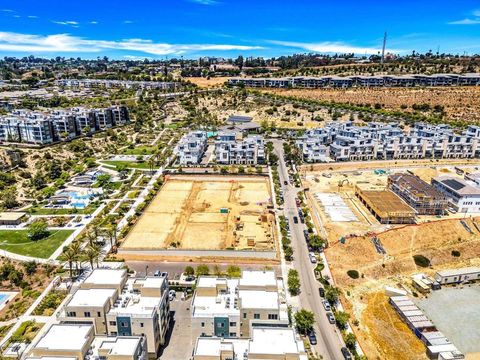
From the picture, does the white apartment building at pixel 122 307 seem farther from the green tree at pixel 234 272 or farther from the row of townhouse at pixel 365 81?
the row of townhouse at pixel 365 81

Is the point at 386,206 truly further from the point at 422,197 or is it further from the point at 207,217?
the point at 207,217

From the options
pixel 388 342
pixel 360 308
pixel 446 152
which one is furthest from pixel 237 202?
pixel 446 152

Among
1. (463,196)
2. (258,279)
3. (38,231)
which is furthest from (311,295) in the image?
(38,231)

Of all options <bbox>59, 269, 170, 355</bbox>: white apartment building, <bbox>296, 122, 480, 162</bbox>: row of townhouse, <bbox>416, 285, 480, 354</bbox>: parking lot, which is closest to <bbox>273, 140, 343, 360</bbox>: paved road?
<bbox>416, 285, 480, 354</bbox>: parking lot

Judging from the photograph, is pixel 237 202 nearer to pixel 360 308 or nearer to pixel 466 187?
pixel 360 308

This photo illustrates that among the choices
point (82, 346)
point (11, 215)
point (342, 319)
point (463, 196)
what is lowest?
point (342, 319)

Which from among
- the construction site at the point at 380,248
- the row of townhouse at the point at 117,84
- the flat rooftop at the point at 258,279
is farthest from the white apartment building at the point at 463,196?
the row of townhouse at the point at 117,84

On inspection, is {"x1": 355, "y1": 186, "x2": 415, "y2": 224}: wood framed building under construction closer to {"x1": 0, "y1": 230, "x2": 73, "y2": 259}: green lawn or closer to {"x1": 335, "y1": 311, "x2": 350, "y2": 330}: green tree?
{"x1": 335, "y1": 311, "x2": 350, "y2": 330}: green tree
